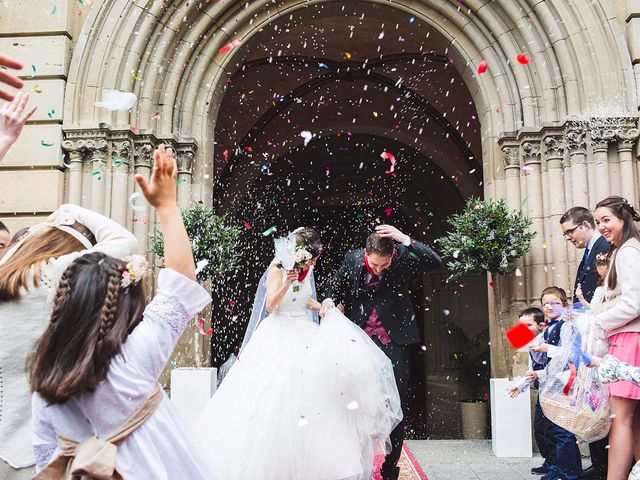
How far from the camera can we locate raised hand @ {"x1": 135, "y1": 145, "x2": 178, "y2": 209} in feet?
6.03

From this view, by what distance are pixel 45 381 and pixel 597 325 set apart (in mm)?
3318

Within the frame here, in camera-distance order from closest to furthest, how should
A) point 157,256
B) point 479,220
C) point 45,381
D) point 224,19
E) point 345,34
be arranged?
point 45,381 < point 479,220 < point 157,256 < point 224,19 < point 345,34

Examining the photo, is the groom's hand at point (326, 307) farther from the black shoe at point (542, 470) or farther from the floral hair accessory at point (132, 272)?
the floral hair accessory at point (132, 272)

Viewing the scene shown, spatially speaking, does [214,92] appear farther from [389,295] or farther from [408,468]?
[408,468]

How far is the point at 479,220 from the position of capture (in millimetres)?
6734

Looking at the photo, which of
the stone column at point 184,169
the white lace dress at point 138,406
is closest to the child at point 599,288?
the white lace dress at point 138,406

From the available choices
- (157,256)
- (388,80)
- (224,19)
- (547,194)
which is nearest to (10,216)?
(157,256)

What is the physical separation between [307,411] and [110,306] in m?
2.34

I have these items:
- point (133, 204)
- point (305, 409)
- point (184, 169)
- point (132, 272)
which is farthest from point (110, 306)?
point (184, 169)

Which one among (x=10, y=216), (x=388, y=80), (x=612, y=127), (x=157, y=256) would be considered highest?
(x=388, y=80)

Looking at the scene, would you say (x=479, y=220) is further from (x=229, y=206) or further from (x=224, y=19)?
(x=229, y=206)

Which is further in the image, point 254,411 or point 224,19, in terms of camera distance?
point 224,19

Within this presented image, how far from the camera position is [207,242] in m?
6.86

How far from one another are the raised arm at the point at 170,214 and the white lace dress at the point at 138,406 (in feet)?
0.13
